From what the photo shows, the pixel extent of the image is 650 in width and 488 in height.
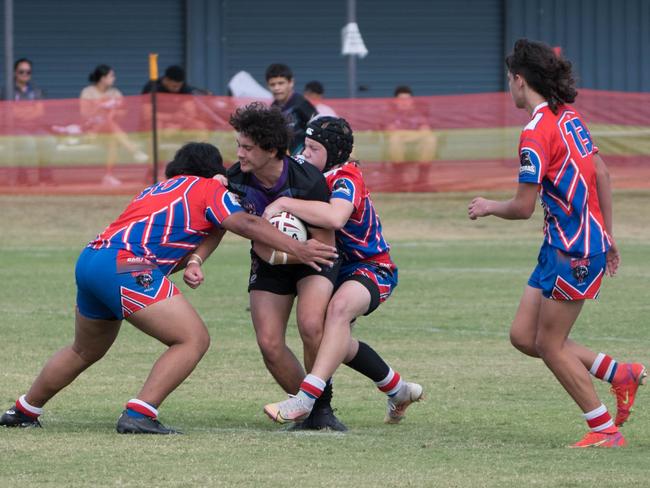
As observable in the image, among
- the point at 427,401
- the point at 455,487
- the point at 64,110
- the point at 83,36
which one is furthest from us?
the point at 83,36

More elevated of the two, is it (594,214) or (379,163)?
(594,214)

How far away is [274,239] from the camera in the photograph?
711 centimetres

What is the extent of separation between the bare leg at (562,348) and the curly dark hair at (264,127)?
4.78ft

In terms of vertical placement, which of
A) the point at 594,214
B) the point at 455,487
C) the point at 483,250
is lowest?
the point at 483,250

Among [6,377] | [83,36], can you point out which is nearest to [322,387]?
[6,377]

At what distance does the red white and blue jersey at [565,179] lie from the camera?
22.1 ft

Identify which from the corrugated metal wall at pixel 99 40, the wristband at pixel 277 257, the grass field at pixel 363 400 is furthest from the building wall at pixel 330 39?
the wristband at pixel 277 257

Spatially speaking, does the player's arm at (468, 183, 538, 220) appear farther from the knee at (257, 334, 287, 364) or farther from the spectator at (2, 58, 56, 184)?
the spectator at (2, 58, 56, 184)

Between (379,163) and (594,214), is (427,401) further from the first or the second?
(379,163)

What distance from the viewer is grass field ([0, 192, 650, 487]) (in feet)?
20.0

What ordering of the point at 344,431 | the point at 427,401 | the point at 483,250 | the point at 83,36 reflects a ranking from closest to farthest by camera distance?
the point at 344,431, the point at 427,401, the point at 483,250, the point at 83,36

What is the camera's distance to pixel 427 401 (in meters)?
8.47

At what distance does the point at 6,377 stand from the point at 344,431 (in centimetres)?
263

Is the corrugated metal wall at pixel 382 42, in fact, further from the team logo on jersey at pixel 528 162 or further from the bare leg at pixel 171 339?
the team logo on jersey at pixel 528 162
